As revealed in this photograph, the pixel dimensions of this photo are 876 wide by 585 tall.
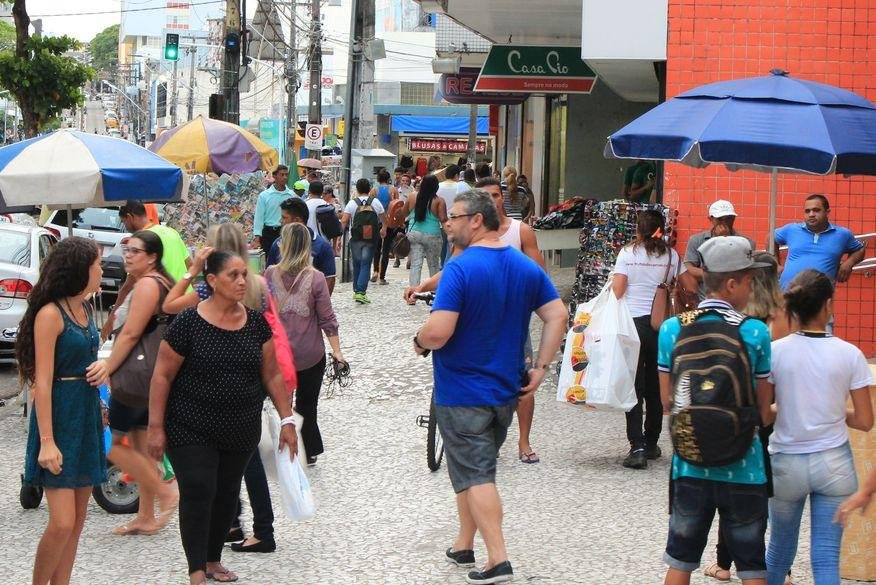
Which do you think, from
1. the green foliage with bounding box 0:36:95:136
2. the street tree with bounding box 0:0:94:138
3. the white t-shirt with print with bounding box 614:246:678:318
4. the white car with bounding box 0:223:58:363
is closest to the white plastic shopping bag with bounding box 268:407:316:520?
the white t-shirt with print with bounding box 614:246:678:318

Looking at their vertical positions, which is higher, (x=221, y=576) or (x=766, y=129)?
(x=766, y=129)

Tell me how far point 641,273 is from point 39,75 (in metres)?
17.4

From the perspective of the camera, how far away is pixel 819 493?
15.9 feet

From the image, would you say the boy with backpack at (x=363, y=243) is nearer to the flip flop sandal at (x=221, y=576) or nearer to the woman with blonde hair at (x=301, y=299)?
the woman with blonde hair at (x=301, y=299)

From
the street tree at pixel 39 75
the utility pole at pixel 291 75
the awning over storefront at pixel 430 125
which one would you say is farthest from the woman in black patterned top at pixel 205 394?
the awning over storefront at pixel 430 125

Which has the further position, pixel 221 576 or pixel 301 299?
pixel 301 299

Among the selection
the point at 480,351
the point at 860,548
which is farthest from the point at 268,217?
the point at 860,548

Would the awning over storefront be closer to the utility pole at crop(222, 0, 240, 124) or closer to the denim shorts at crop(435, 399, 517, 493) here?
the utility pole at crop(222, 0, 240, 124)

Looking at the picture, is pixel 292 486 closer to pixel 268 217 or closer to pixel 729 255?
pixel 729 255

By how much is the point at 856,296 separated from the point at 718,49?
2499 mm

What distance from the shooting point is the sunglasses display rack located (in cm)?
1057

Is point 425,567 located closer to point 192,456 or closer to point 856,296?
point 192,456

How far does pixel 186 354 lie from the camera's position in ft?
17.8

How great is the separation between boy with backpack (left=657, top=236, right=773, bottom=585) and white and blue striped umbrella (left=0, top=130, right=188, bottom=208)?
580cm
